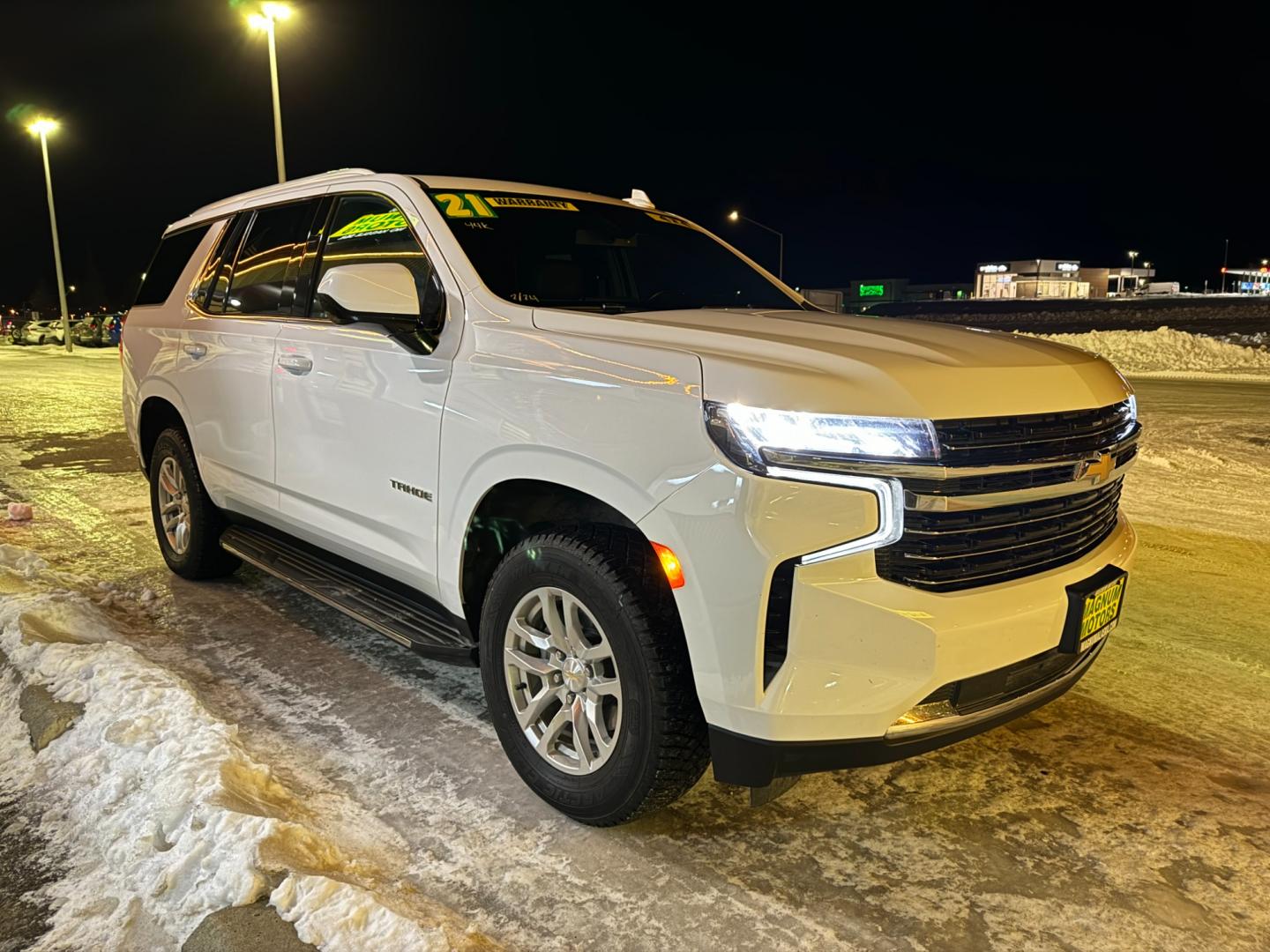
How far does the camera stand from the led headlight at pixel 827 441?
90.7 inches

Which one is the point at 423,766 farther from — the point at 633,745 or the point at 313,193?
the point at 313,193

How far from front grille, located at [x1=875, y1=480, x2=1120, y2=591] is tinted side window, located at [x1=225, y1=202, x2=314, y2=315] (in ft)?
9.98

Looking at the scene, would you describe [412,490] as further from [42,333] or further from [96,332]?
[42,333]

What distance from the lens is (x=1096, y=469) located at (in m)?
2.69

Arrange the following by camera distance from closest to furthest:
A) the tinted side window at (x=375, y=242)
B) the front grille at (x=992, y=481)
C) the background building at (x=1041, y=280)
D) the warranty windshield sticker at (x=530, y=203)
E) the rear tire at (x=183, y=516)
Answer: the front grille at (x=992, y=481), the tinted side window at (x=375, y=242), the warranty windshield sticker at (x=530, y=203), the rear tire at (x=183, y=516), the background building at (x=1041, y=280)

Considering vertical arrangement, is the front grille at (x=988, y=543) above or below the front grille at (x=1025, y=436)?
below

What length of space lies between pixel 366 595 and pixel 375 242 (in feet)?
4.70

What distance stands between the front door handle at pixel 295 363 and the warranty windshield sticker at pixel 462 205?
87 cm

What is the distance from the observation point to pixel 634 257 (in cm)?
421

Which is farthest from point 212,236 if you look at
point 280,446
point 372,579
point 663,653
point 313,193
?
point 663,653

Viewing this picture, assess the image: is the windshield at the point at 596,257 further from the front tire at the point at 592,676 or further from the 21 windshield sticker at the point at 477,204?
the front tire at the point at 592,676

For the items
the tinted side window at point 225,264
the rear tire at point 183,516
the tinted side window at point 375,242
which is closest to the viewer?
the tinted side window at point 375,242

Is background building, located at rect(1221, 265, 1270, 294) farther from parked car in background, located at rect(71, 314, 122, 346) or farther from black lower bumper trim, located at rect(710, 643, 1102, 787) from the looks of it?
black lower bumper trim, located at rect(710, 643, 1102, 787)

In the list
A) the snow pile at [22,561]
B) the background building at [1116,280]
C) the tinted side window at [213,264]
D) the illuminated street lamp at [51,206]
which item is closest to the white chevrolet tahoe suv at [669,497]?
the tinted side window at [213,264]
